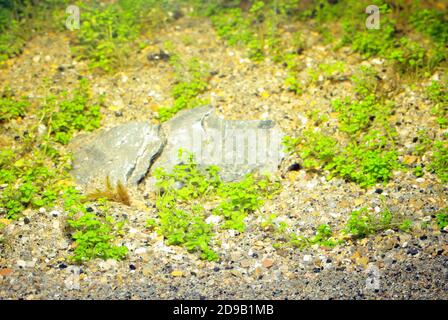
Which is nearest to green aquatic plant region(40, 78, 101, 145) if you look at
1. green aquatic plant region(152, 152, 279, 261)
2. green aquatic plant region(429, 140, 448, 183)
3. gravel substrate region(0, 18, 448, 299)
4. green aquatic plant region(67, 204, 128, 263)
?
gravel substrate region(0, 18, 448, 299)

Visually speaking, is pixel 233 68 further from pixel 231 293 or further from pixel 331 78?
pixel 231 293

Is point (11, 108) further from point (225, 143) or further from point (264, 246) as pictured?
point (264, 246)

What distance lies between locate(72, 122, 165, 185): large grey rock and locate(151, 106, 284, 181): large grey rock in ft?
0.52

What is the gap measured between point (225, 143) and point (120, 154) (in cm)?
128

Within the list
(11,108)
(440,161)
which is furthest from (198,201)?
(11,108)

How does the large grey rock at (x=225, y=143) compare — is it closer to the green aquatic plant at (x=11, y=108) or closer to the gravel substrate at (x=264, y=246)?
the gravel substrate at (x=264, y=246)

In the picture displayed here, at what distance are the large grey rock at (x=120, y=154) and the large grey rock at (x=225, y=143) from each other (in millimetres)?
158

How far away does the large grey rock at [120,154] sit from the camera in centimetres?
625

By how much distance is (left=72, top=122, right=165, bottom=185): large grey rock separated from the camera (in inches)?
246

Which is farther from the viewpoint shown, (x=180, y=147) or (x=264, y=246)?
(x=180, y=147)

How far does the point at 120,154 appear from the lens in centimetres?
641

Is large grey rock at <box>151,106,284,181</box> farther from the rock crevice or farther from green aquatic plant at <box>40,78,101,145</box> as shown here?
green aquatic plant at <box>40,78,101,145</box>

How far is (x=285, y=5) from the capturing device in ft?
26.5
